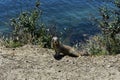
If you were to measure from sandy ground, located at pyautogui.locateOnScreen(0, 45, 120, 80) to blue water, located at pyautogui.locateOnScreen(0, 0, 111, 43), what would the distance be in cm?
790

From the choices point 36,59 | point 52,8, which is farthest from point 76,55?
point 52,8

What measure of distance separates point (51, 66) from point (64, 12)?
1211cm

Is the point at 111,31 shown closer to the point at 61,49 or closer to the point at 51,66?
the point at 61,49

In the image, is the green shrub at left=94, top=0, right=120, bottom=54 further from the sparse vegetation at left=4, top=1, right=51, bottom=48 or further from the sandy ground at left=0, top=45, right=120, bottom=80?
the sparse vegetation at left=4, top=1, right=51, bottom=48

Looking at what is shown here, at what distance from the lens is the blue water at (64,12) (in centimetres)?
2048

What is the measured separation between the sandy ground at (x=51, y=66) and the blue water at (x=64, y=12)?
7896 millimetres

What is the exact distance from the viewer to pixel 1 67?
1080cm

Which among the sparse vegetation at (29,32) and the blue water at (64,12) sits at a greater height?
the sparse vegetation at (29,32)

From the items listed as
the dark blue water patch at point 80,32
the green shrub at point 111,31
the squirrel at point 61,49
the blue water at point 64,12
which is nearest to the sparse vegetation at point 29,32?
the squirrel at point 61,49

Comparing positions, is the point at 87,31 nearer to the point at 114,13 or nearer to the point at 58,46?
the point at 114,13

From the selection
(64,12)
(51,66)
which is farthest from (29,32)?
(64,12)

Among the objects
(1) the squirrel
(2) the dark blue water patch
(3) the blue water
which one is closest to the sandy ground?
(1) the squirrel

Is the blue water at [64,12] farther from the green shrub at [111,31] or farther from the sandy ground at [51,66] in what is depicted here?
the sandy ground at [51,66]

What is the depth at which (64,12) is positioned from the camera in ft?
74.7
